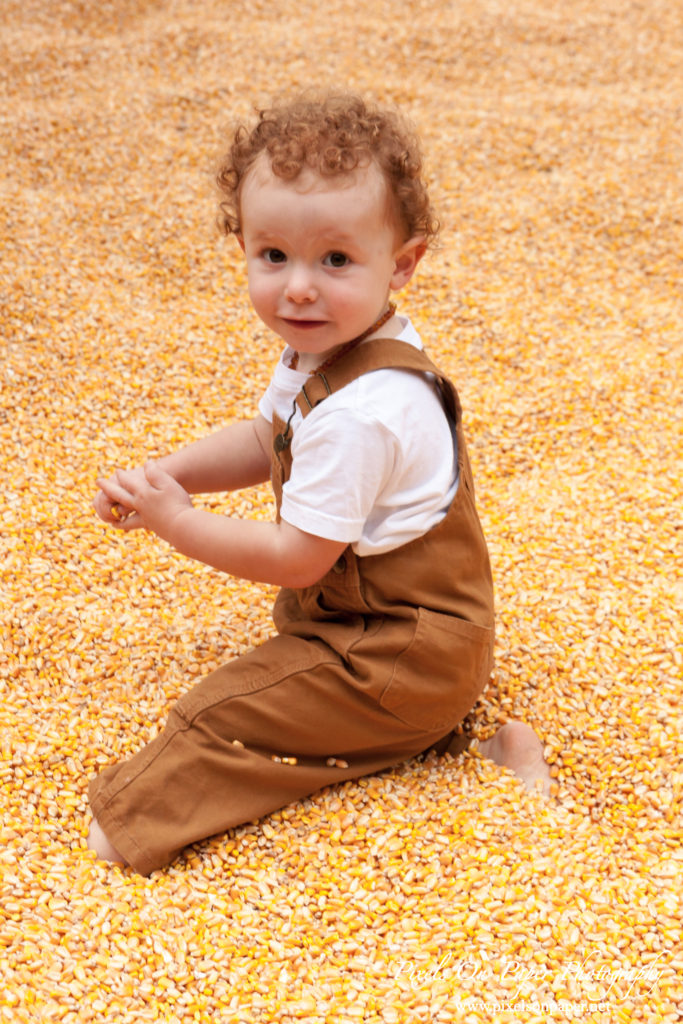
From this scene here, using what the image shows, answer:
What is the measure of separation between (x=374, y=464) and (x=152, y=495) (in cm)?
48

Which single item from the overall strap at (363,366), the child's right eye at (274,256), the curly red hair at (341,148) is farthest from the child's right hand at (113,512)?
the curly red hair at (341,148)

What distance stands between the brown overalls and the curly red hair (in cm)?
29

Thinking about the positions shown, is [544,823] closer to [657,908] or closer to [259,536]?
[657,908]

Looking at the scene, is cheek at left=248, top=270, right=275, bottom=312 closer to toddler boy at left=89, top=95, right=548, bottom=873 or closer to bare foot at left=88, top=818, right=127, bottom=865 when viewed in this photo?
toddler boy at left=89, top=95, right=548, bottom=873

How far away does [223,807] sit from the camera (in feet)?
6.72

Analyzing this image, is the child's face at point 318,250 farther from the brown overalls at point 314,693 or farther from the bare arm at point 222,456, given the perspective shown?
the bare arm at point 222,456

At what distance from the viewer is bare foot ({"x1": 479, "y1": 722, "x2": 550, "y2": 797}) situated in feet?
7.45

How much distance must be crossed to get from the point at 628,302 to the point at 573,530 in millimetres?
1528

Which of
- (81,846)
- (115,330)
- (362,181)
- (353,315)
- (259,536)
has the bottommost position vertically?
(81,846)

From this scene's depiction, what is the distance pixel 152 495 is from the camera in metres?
2.01

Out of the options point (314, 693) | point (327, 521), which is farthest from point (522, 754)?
point (327, 521)

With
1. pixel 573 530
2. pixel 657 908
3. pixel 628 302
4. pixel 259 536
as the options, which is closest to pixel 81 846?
pixel 259 536

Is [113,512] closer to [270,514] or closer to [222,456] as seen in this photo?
[222,456]

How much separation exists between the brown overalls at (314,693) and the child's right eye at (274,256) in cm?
23
